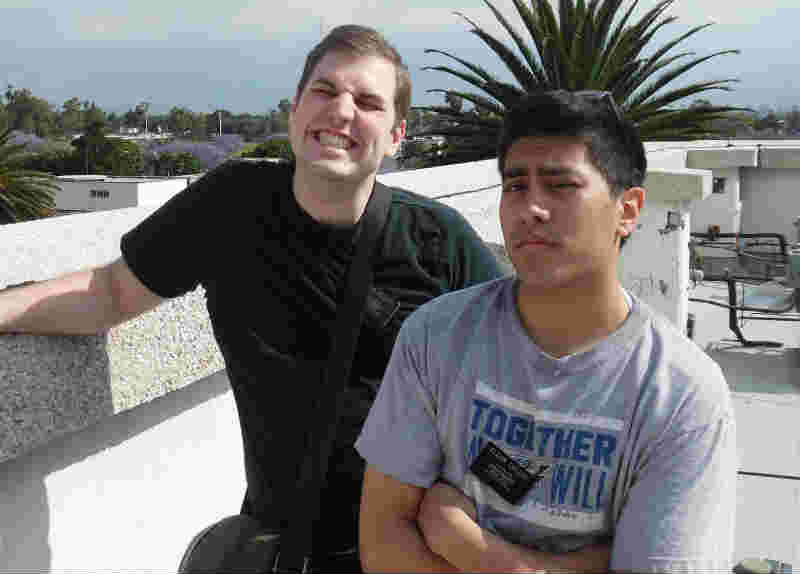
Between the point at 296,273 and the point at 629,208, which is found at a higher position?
the point at 629,208

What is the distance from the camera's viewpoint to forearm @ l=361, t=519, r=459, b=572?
186cm

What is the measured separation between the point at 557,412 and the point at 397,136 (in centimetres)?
99

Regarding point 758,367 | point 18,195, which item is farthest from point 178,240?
point 18,195

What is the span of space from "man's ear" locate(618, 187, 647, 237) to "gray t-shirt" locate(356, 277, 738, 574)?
14 cm

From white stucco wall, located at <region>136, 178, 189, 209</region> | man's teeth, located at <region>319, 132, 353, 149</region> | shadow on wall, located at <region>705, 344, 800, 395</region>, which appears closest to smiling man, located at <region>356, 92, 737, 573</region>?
man's teeth, located at <region>319, 132, 353, 149</region>

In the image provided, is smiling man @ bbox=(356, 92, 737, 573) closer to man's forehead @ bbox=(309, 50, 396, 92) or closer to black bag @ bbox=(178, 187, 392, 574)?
black bag @ bbox=(178, 187, 392, 574)

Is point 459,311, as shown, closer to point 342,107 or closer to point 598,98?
point 598,98

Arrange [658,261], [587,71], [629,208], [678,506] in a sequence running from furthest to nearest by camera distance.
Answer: [587,71] → [658,261] → [629,208] → [678,506]

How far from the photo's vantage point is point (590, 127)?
1.86 meters

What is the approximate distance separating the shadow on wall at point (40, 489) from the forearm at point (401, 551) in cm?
84

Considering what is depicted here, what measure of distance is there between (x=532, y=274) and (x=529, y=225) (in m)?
0.09

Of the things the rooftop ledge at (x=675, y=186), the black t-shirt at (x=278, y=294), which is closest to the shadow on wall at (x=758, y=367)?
the rooftop ledge at (x=675, y=186)

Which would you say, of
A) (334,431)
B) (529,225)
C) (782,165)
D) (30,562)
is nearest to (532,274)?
(529,225)

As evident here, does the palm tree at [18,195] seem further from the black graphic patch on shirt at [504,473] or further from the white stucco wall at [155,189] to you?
the black graphic patch on shirt at [504,473]
